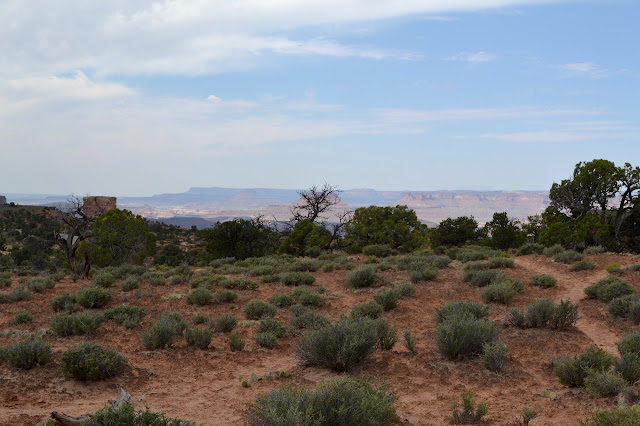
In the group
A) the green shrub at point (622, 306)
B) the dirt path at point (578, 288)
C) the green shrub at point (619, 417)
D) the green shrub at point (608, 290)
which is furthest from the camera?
the green shrub at point (608, 290)

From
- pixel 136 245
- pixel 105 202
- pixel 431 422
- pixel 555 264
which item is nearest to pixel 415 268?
pixel 555 264

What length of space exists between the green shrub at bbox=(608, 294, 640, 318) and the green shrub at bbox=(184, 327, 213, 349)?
927cm

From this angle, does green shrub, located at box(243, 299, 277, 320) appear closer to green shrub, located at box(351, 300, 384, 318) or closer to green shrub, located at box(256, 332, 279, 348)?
green shrub, located at box(351, 300, 384, 318)

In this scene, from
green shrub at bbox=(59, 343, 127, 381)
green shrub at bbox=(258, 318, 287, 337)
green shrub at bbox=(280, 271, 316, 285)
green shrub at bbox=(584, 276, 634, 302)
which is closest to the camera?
green shrub at bbox=(59, 343, 127, 381)

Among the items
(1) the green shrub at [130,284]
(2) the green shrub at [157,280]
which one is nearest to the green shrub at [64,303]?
(1) the green shrub at [130,284]

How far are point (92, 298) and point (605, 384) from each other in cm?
1248

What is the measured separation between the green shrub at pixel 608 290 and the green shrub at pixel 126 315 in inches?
477

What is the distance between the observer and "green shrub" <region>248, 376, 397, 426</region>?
439 cm

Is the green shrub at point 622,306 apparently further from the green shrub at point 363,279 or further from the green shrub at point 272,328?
the green shrub at point 272,328

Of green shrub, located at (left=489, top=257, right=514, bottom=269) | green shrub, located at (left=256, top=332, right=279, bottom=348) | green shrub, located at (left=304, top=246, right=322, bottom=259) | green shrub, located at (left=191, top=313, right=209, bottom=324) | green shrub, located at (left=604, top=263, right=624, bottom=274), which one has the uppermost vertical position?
green shrub, located at (left=604, top=263, right=624, bottom=274)

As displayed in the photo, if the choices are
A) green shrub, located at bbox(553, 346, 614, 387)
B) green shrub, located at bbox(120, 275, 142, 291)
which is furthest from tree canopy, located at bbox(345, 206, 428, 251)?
green shrub, located at bbox(553, 346, 614, 387)

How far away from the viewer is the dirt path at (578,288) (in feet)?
30.8

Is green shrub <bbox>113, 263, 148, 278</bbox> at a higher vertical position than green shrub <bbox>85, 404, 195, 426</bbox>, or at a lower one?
lower

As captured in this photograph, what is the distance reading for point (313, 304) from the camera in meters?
13.4
